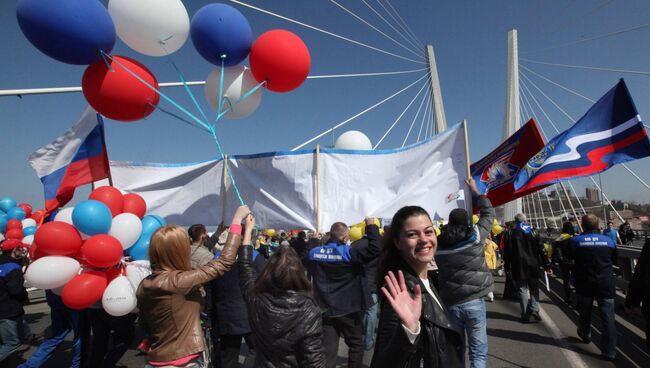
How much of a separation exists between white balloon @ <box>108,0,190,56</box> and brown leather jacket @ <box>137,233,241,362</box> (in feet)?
6.88

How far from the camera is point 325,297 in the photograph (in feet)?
11.5

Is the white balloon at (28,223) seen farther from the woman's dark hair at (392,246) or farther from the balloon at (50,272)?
the woman's dark hair at (392,246)

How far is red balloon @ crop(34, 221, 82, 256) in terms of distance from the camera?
2975mm

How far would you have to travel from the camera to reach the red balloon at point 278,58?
3.29 m

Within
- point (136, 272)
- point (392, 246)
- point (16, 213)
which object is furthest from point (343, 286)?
point (16, 213)

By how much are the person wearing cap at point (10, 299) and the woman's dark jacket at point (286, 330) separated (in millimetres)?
3612

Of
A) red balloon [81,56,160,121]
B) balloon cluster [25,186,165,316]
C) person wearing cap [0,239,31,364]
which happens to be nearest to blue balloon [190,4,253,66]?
red balloon [81,56,160,121]

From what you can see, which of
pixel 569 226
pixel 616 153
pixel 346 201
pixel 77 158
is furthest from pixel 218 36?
pixel 569 226

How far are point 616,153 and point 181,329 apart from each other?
15.7 feet

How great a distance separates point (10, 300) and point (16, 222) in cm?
293

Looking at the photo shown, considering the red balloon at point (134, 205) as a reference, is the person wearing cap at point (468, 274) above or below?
below

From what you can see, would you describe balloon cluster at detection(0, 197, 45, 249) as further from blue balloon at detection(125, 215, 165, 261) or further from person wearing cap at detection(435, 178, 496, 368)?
person wearing cap at detection(435, 178, 496, 368)

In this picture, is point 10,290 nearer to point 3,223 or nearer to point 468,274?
point 3,223

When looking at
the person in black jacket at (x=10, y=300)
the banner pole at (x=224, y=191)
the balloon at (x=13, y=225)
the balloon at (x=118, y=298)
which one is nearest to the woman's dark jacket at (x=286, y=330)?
the balloon at (x=118, y=298)
